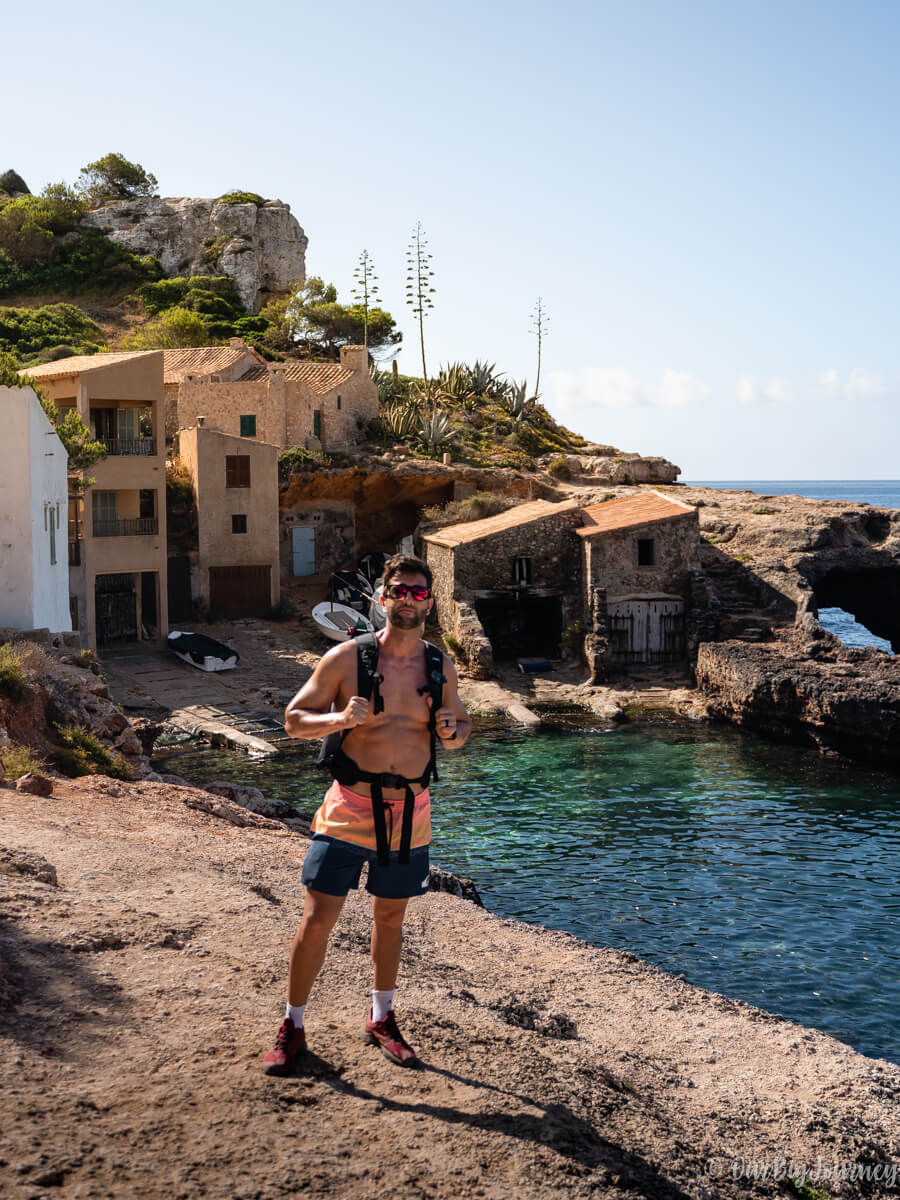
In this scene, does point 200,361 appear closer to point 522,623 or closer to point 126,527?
point 126,527

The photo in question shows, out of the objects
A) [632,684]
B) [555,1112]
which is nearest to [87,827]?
[555,1112]

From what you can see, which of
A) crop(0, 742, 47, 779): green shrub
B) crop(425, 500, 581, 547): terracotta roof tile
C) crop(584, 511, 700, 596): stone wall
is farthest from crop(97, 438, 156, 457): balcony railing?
crop(0, 742, 47, 779): green shrub

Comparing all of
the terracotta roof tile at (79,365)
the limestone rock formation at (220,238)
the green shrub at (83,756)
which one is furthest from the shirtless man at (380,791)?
the limestone rock formation at (220,238)

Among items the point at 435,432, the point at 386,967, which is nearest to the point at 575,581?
the point at 435,432

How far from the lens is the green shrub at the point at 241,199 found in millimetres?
73062

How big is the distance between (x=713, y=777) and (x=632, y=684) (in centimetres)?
841

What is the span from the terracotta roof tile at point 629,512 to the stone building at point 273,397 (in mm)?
11981

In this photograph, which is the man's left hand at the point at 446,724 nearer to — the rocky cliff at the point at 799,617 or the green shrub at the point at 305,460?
the rocky cliff at the point at 799,617

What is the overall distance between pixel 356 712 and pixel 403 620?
63cm

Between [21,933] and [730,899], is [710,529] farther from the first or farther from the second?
[21,933]

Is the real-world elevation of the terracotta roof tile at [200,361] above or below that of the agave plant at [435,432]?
above

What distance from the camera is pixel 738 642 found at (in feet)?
105

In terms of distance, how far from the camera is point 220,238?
235 feet

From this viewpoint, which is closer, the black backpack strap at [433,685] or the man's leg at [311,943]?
the man's leg at [311,943]
